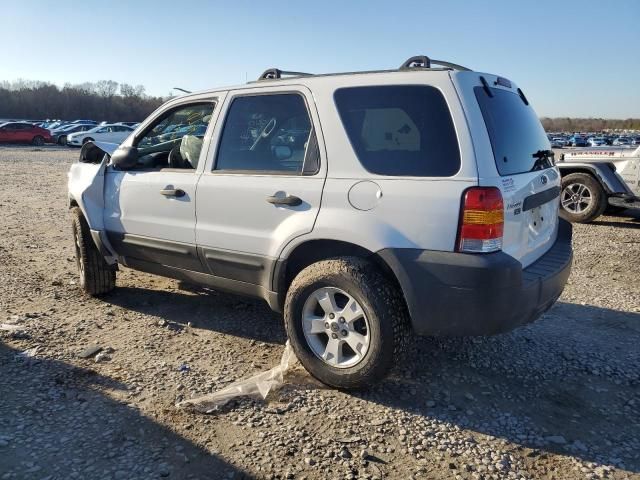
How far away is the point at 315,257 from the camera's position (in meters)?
3.38

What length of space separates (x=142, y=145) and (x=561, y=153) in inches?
303

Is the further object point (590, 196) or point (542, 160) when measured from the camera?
point (590, 196)

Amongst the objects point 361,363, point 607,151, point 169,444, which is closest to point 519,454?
point 361,363

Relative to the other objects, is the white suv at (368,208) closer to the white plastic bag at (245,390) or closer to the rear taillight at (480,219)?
the rear taillight at (480,219)

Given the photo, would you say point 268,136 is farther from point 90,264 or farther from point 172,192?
point 90,264

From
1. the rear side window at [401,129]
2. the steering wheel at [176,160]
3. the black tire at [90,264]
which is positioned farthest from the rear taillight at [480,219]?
the black tire at [90,264]

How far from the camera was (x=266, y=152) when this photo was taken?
3.52 meters

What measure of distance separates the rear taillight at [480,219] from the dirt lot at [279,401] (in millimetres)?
1070

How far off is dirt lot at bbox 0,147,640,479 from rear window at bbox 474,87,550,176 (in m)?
1.46

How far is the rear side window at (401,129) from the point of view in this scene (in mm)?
2816

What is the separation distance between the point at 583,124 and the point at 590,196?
111 meters

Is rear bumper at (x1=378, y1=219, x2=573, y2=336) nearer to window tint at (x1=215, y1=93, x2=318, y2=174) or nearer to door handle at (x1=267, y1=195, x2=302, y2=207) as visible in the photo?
door handle at (x1=267, y1=195, x2=302, y2=207)

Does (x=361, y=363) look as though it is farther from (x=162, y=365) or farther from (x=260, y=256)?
(x=162, y=365)

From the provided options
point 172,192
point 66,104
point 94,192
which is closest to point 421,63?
point 172,192
